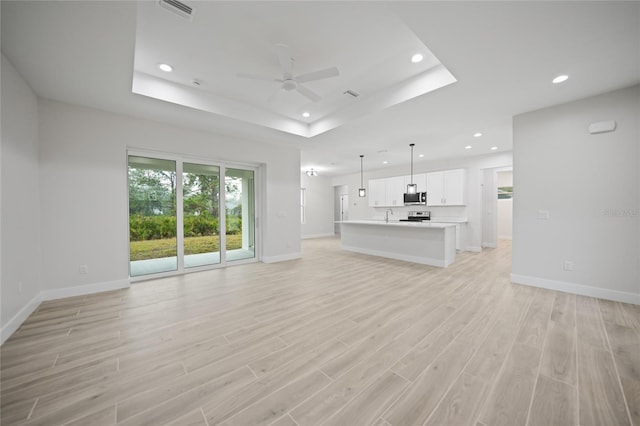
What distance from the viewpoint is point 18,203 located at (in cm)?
263

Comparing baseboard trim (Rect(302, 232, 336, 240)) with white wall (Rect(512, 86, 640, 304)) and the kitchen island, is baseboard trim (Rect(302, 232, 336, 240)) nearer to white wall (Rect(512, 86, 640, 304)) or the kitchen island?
the kitchen island

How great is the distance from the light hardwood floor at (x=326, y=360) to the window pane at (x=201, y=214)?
1464 mm

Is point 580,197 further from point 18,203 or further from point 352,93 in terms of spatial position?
point 18,203

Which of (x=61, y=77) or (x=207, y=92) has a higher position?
(x=207, y=92)

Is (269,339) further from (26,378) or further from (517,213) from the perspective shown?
(517,213)

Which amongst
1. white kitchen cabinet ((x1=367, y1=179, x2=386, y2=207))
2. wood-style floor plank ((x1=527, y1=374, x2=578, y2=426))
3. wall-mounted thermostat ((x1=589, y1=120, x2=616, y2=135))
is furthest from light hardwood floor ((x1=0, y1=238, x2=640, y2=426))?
white kitchen cabinet ((x1=367, y1=179, x2=386, y2=207))

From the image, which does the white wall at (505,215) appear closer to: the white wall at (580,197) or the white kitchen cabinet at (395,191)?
the white kitchen cabinet at (395,191)

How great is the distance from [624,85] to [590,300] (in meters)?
2.86

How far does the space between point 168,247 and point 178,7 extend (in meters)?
3.87

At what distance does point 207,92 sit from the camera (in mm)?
3777

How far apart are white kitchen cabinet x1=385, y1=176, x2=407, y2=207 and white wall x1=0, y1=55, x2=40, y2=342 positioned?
8.62m

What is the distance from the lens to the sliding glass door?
420 cm

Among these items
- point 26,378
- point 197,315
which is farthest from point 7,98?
point 197,315

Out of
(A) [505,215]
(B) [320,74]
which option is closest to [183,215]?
(B) [320,74]
